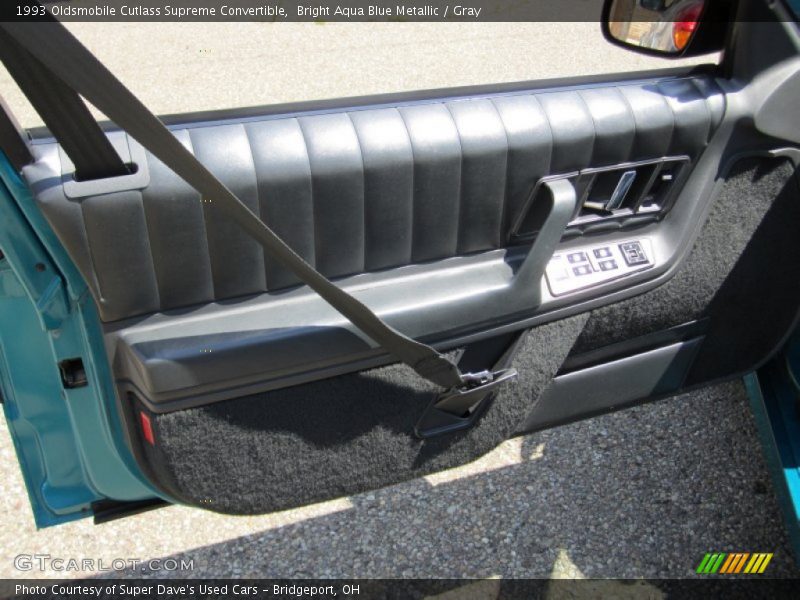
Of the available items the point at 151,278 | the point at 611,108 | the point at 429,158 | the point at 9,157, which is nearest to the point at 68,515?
the point at 151,278

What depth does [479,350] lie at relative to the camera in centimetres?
141

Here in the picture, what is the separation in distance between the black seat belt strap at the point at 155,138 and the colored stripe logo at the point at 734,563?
125 centimetres

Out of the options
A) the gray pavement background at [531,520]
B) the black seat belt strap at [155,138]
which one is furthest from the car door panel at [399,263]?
the gray pavement background at [531,520]

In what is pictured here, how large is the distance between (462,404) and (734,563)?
1.12 metres

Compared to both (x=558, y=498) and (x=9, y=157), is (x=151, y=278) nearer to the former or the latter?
(x=9, y=157)

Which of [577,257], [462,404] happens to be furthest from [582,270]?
[462,404]

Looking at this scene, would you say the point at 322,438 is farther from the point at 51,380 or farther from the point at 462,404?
the point at 51,380

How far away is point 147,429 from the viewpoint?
3.98ft

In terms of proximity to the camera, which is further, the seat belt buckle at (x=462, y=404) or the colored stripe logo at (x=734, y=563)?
the colored stripe logo at (x=734, y=563)

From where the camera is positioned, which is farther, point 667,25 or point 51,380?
point 667,25

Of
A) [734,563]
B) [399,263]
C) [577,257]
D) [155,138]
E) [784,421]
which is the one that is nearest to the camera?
[155,138]

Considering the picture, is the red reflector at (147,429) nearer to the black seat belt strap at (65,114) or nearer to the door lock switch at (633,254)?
the black seat belt strap at (65,114)

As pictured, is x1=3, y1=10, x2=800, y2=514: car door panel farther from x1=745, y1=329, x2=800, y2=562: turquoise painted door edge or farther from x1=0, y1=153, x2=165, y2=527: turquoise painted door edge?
x1=745, y1=329, x2=800, y2=562: turquoise painted door edge

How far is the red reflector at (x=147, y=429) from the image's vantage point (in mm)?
1203
